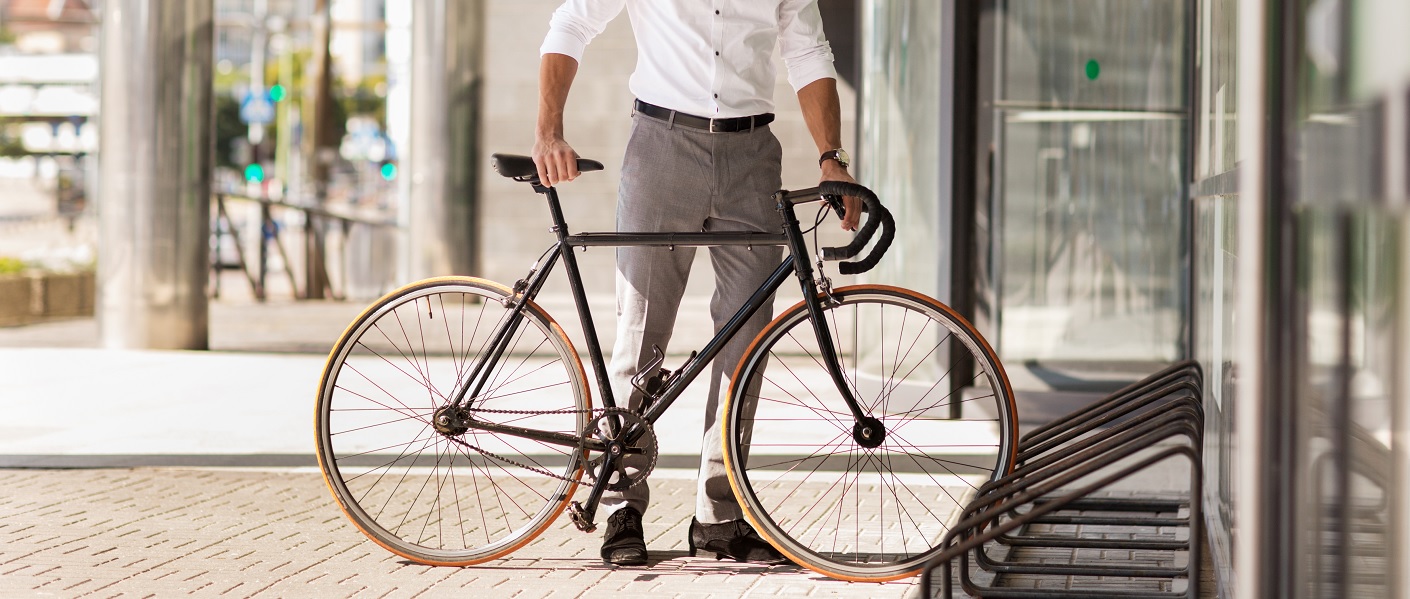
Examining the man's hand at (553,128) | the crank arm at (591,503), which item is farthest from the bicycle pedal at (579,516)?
the man's hand at (553,128)

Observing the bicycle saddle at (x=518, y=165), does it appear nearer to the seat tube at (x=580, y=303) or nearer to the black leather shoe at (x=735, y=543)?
the seat tube at (x=580, y=303)

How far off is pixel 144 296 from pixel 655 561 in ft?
23.4

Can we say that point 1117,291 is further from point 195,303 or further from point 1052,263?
point 195,303

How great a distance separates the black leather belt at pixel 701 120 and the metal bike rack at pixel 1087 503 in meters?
1.10

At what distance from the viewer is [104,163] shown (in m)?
10.1

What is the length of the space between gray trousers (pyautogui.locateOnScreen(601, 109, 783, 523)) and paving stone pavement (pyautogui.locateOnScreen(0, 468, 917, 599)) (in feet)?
0.89

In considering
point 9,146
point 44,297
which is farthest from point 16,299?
point 9,146

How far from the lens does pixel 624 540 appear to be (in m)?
3.87

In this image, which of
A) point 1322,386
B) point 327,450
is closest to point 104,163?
point 327,450

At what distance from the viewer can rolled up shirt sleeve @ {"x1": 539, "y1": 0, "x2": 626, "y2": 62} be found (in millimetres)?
3883

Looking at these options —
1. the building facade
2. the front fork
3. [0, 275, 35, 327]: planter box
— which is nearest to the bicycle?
the front fork

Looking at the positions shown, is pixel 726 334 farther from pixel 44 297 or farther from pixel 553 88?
pixel 44 297

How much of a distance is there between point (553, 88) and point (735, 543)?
1.27m

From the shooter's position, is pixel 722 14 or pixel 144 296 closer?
pixel 722 14
